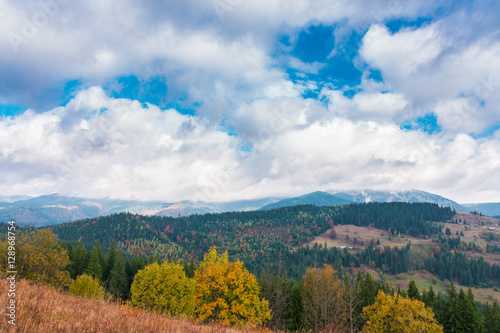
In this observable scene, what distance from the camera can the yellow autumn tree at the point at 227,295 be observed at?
1371 inches

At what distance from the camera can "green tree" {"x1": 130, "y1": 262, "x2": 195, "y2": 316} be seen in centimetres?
3931

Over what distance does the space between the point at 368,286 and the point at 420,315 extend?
858 inches

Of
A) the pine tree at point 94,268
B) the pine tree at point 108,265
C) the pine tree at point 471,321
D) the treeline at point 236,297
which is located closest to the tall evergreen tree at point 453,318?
the treeline at point 236,297

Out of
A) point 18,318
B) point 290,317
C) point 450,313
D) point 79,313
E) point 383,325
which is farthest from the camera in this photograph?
point 290,317

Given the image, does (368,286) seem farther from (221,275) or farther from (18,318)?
(18,318)

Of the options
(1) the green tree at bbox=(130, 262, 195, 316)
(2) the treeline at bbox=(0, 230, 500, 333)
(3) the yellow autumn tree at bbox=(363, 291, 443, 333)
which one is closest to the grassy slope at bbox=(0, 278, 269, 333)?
(2) the treeline at bbox=(0, 230, 500, 333)

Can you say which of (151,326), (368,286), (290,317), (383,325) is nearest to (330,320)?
(383,325)

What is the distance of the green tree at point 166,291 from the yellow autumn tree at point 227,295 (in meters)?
3.19

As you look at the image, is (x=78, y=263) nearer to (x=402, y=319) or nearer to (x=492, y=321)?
(x=402, y=319)

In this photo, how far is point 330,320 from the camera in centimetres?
4897

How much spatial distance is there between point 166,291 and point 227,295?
11147 millimetres

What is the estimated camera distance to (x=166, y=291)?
4025 centimetres

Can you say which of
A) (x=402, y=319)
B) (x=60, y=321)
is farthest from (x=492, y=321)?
(x=60, y=321)

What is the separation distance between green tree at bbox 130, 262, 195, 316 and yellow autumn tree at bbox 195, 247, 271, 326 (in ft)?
10.5
